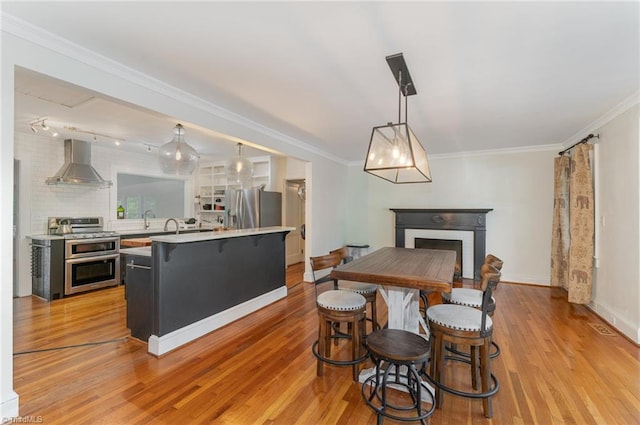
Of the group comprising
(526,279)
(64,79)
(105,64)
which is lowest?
(526,279)

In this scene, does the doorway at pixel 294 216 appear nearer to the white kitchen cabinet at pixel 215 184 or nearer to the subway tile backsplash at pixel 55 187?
the white kitchen cabinet at pixel 215 184

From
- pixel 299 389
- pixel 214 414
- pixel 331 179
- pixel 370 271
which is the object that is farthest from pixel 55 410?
pixel 331 179

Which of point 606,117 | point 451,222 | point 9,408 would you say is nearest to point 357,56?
point 9,408

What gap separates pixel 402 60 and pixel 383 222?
443 cm

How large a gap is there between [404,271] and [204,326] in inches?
83.7

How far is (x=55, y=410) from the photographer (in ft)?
5.94

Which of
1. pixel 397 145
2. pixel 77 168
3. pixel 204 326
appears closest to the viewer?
pixel 397 145

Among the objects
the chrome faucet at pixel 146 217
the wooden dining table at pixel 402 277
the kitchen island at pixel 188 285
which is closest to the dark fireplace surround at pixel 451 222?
the wooden dining table at pixel 402 277

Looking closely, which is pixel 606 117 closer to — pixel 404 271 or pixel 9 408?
pixel 404 271

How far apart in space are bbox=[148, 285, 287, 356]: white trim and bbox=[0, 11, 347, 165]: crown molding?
2.19m

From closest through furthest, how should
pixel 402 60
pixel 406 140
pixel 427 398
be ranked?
1. pixel 427 398
2. pixel 402 60
3. pixel 406 140

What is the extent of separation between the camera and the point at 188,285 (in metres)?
2.81

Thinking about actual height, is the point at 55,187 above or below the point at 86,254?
above

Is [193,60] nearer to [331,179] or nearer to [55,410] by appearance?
[55,410]
